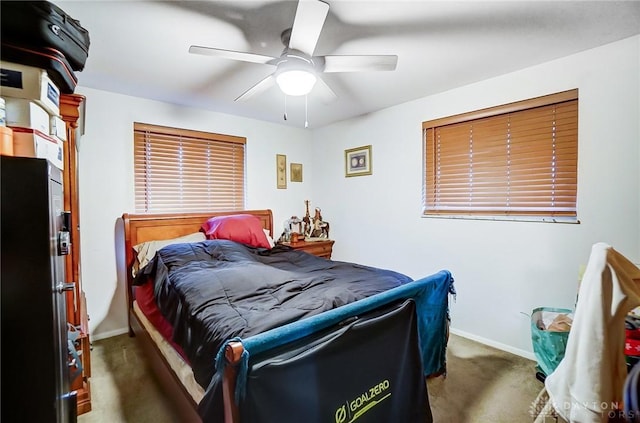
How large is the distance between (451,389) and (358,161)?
250cm

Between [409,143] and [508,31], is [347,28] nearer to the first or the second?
[508,31]

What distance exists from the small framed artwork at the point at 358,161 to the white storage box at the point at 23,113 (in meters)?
2.89

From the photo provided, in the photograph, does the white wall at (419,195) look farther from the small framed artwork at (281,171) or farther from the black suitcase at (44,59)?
the black suitcase at (44,59)

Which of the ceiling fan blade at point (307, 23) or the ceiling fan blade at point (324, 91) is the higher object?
the ceiling fan blade at point (307, 23)

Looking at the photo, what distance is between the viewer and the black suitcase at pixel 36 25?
114 cm

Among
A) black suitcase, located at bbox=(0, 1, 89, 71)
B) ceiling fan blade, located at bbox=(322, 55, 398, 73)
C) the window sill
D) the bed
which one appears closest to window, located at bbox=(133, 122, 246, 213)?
the bed

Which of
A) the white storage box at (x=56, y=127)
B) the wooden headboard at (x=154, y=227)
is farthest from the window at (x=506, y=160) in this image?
the white storage box at (x=56, y=127)

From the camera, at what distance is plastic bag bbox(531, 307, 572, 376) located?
72.1 inches

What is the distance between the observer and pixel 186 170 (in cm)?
322

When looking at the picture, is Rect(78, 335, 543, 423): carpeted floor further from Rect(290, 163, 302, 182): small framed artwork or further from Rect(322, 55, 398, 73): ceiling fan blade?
Rect(290, 163, 302, 182): small framed artwork

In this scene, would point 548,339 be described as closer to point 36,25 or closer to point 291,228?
point 291,228

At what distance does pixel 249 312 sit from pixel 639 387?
134 centimetres

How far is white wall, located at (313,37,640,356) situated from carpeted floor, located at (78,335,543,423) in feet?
1.14

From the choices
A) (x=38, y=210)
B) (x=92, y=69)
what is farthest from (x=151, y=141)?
(x=38, y=210)
